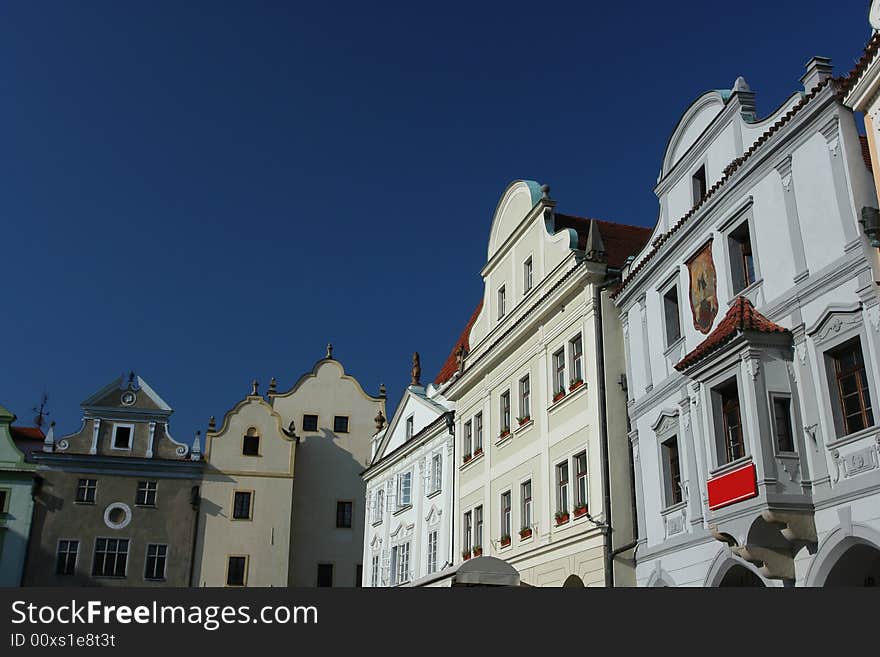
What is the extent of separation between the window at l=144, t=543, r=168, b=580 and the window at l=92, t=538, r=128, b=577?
1082 mm

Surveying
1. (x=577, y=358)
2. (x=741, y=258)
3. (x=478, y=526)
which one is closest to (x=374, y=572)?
(x=478, y=526)

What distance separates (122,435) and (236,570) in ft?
30.1

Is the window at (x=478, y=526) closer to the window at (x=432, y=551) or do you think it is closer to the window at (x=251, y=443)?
the window at (x=432, y=551)

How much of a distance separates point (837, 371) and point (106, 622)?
11.9 m

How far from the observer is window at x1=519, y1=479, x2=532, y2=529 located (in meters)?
26.6

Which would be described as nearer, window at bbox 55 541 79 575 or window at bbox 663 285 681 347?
window at bbox 663 285 681 347

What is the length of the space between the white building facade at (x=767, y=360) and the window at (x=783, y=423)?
0.02 metres

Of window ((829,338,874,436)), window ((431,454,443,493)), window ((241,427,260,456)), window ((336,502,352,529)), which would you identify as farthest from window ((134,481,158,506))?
window ((829,338,874,436))

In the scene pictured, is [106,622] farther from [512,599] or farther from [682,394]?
[682,394]

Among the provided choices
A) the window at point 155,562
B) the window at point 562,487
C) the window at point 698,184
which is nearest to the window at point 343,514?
the window at point 155,562

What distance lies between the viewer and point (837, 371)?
1574 centimetres

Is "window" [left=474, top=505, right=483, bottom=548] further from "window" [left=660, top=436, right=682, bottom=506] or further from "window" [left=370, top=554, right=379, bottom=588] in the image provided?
"window" [left=660, top=436, right=682, bottom=506]

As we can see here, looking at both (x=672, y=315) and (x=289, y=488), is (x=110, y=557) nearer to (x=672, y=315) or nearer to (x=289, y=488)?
(x=289, y=488)

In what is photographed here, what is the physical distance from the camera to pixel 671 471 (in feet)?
68.1
